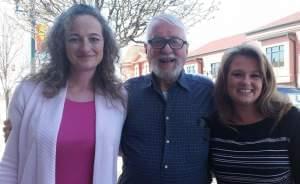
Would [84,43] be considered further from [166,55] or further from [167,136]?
[167,136]

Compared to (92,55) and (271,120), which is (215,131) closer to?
(271,120)

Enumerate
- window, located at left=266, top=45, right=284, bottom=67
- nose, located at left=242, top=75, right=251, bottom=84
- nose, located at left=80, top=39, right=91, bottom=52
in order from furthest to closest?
window, located at left=266, top=45, right=284, bottom=67
nose, located at left=242, top=75, right=251, bottom=84
nose, located at left=80, top=39, right=91, bottom=52

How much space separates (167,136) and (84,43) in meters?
0.92

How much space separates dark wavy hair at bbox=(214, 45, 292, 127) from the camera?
3.08 metres

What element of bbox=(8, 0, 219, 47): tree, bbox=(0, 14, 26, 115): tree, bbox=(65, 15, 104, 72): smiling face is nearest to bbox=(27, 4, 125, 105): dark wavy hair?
bbox=(65, 15, 104, 72): smiling face

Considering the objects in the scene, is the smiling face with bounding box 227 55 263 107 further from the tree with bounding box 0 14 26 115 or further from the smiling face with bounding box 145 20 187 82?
the tree with bounding box 0 14 26 115

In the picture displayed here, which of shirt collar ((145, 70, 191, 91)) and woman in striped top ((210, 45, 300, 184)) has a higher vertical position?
shirt collar ((145, 70, 191, 91))

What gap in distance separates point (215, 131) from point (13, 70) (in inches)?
597

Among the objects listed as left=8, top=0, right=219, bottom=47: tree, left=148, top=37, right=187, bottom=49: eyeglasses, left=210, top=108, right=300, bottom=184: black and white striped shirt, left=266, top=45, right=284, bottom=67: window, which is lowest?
left=210, top=108, right=300, bottom=184: black and white striped shirt

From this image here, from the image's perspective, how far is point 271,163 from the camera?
9.68 ft

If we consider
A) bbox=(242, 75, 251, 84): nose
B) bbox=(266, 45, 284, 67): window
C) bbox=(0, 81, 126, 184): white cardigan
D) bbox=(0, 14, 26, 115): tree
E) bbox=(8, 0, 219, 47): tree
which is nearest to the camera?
bbox=(0, 81, 126, 184): white cardigan

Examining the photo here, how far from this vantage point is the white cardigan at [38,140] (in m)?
2.77

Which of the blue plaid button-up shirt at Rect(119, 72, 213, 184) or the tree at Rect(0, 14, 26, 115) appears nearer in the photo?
the blue plaid button-up shirt at Rect(119, 72, 213, 184)

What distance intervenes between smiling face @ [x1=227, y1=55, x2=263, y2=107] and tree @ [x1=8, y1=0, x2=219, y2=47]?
291 cm
